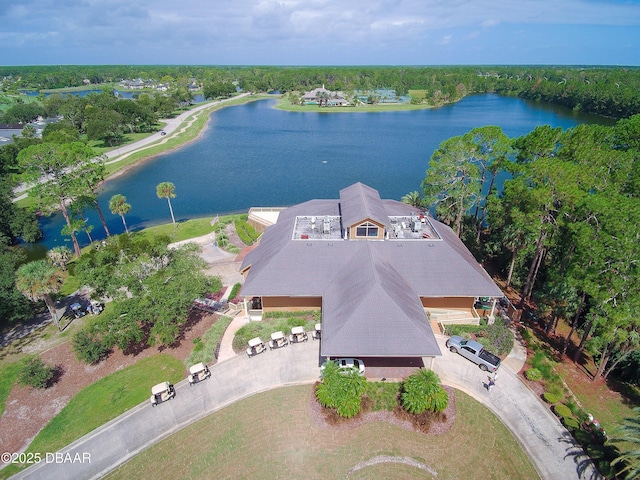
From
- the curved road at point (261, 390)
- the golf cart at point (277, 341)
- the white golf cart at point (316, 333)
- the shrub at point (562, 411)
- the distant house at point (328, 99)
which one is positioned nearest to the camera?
the curved road at point (261, 390)

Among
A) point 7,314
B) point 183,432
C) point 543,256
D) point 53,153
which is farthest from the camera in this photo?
point 53,153

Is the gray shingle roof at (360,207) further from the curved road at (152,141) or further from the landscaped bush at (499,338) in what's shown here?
the curved road at (152,141)

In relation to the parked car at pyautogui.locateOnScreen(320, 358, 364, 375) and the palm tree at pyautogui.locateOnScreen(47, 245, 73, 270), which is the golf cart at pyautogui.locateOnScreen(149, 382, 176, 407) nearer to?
the parked car at pyautogui.locateOnScreen(320, 358, 364, 375)

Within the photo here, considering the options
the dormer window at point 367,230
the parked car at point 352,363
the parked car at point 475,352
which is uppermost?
the dormer window at point 367,230

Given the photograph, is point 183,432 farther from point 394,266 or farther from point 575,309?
point 575,309

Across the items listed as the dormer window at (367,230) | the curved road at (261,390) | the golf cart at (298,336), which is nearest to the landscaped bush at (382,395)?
the curved road at (261,390)

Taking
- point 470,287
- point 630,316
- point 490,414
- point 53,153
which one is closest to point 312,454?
point 490,414
